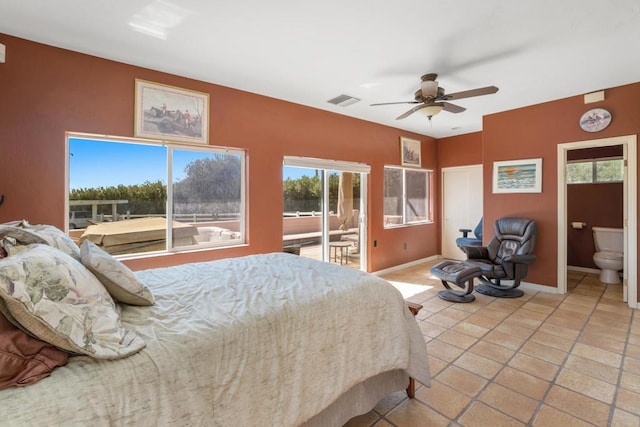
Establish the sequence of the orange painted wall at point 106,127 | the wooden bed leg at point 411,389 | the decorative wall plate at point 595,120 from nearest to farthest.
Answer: the wooden bed leg at point 411,389
the orange painted wall at point 106,127
the decorative wall plate at point 595,120

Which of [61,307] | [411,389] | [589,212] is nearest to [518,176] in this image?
[589,212]

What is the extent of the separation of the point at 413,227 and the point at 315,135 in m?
2.78

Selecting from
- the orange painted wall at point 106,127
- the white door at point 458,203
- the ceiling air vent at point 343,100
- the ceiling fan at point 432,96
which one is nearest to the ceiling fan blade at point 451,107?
the ceiling fan at point 432,96

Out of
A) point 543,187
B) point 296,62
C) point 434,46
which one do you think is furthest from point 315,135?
point 543,187

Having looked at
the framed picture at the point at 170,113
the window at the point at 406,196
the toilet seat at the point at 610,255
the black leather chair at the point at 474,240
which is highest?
the framed picture at the point at 170,113

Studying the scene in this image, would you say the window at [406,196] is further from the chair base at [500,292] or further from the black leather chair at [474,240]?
the chair base at [500,292]

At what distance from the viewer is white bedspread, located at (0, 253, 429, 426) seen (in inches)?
35.6

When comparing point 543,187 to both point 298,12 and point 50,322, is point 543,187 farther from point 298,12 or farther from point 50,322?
point 50,322

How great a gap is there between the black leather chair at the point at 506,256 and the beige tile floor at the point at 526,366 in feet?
1.01

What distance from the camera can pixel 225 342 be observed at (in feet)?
3.86

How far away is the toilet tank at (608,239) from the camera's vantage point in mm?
4531

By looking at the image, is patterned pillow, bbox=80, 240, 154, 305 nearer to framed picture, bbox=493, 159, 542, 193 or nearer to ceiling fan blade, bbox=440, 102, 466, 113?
ceiling fan blade, bbox=440, 102, 466, 113

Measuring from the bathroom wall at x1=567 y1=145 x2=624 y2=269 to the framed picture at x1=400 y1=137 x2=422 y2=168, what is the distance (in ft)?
8.21

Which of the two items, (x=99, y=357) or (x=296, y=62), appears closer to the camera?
(x=99, y=357)
